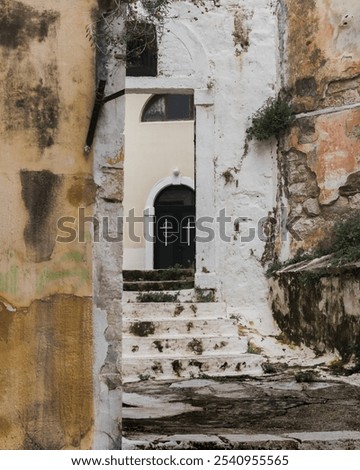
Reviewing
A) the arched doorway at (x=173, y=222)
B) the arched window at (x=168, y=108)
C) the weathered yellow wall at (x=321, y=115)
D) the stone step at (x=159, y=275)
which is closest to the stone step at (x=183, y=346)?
the stone step at (x=159, y=275)

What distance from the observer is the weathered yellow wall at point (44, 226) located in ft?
12.3

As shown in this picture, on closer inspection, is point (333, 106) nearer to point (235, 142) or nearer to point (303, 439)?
point (235, 142)

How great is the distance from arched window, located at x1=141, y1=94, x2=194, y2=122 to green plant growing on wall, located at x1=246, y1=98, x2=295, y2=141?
6.82m

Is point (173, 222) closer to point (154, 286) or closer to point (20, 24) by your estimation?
point (154, 286)

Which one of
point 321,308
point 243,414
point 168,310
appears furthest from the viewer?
point 168,310

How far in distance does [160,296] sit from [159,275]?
96cm

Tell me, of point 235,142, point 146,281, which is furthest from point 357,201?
point 146,281

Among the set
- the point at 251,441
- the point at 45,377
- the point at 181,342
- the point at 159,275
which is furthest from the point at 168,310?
the point at 45,377

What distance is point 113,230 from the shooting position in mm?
3869

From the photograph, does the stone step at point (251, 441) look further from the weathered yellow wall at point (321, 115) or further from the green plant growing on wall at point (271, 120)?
the green plant growing on wall at point (271, 120)

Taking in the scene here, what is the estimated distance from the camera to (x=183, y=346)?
27.8ft

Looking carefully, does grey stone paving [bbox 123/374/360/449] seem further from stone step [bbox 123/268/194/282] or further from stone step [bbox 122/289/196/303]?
stone step [bbox 123/268/194/282]

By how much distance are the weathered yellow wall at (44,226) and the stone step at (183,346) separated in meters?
4.54

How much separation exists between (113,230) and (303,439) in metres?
2.30
